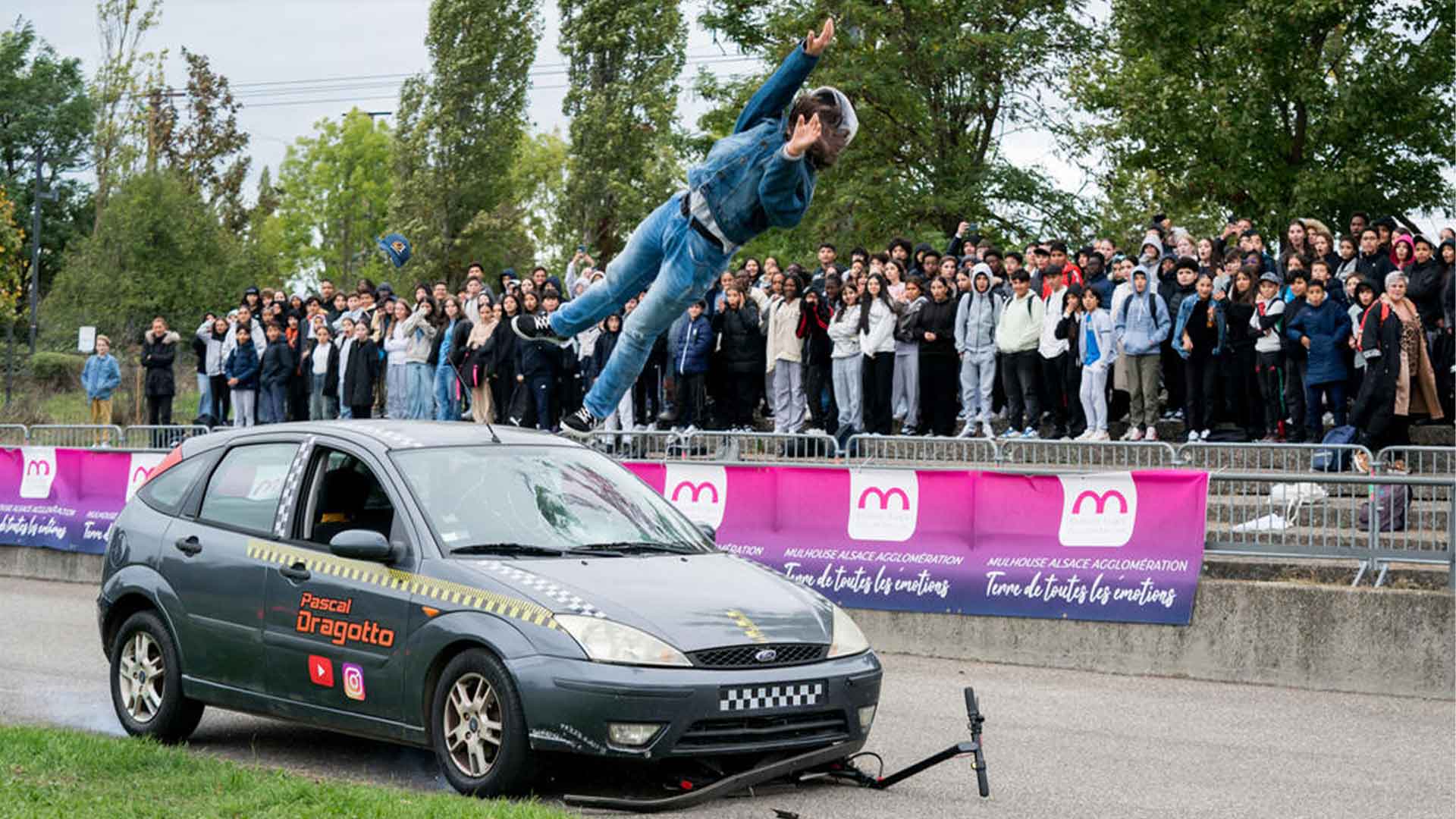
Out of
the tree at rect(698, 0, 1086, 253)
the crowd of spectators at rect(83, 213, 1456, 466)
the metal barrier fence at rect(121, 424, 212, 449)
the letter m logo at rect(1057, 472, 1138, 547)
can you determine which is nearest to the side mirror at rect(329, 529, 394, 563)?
the letter m logo at rect(1057, 472, 1138, 547)

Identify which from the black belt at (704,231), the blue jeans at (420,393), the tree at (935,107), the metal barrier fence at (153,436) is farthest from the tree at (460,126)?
the black belt at (704,231)

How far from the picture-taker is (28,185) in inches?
2985

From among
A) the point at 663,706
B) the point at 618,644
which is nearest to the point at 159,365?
the point at 618,644

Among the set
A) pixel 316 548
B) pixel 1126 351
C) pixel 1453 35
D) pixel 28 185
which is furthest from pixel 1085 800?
pixel 28 185

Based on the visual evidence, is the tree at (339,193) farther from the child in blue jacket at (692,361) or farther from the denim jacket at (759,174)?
the denim jacket at (759,174)

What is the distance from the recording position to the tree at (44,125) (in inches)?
3002

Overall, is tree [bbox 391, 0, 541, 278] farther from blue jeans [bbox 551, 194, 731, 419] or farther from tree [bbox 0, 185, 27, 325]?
blue jeans [bbox 551, 194, 731, 419]

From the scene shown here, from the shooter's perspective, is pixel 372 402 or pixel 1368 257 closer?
pixel 1368 257

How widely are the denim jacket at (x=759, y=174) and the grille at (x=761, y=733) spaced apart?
3.62 m

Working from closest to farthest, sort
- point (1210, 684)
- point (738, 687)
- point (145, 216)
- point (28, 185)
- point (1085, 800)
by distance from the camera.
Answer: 1. point (738, 687)
2. point (1085, 800)
3. point (1210, 684)
4. point (145, 216)
5. point (28, 185)

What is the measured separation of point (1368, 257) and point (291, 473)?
12.9 meters

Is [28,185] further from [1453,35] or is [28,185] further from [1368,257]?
[1368,257]

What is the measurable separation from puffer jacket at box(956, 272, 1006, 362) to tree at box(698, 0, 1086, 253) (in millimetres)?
15179

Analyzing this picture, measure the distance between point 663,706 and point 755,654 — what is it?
54 cm
